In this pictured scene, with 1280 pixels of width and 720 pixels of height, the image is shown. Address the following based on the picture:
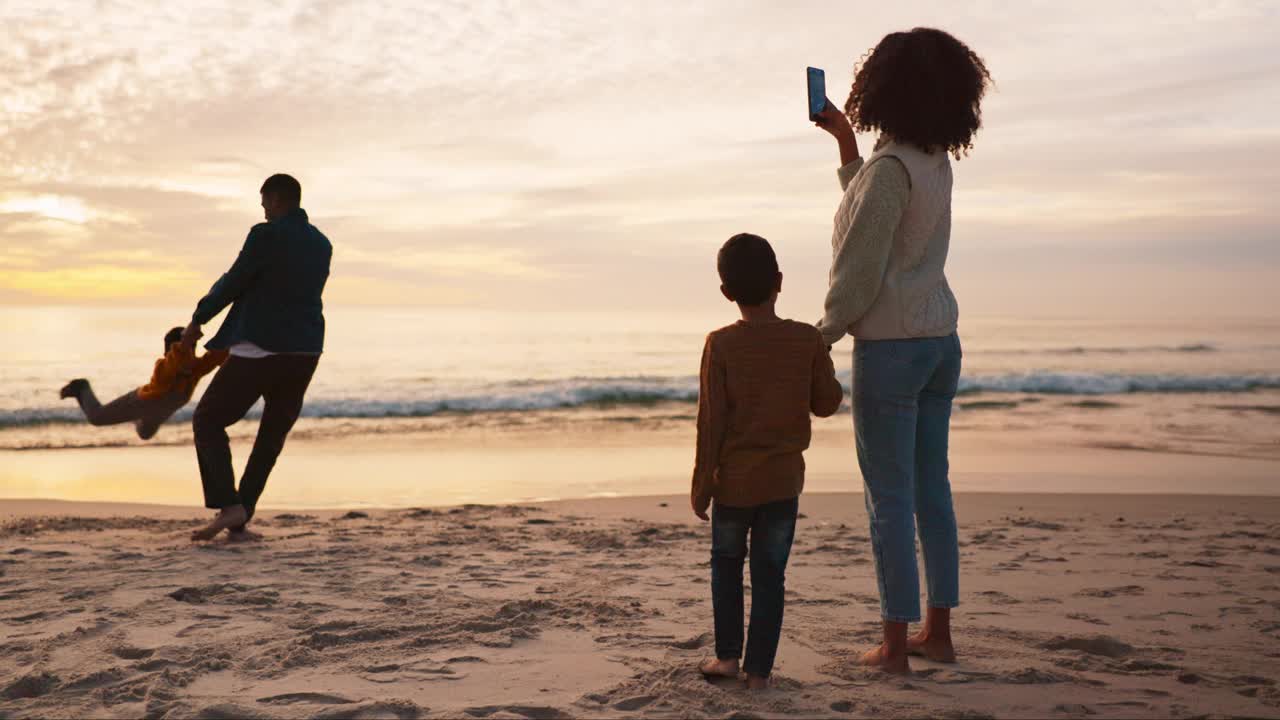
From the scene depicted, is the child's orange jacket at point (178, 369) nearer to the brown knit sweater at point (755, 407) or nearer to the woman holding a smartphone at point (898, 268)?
the brown knit sweater at point (755, 407)

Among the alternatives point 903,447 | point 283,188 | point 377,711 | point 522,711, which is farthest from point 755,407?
point 283,188

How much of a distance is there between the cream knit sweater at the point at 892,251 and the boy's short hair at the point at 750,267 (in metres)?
0.25

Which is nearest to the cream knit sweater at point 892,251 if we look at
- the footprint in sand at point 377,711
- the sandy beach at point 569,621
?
the sandy beach at point 569,621

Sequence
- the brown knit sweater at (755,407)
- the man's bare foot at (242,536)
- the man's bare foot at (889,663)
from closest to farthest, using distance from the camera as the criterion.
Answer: the brown knit sweater at (755,407) < the man's bare foot at (889,663) < the man's bare foot at (242,536)

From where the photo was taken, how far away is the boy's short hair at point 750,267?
3137mm

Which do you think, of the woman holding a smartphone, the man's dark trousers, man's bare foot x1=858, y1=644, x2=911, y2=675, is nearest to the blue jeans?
the woman holding a smartphone

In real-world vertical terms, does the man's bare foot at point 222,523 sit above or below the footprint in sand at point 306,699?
above

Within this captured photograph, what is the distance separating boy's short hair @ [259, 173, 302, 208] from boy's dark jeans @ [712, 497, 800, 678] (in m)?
3.66

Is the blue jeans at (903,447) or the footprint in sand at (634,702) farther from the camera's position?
the blue jeans at (903,447)

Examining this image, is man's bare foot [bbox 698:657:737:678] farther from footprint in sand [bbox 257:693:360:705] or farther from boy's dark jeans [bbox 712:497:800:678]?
footprint in sand [bbox 257:693:360:705]

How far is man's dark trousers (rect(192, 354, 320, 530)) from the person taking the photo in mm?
5801

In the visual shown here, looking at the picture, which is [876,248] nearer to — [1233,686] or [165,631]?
[1233,686]

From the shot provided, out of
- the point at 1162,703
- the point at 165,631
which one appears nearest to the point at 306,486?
the point at 165,631

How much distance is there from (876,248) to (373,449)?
388 inches
